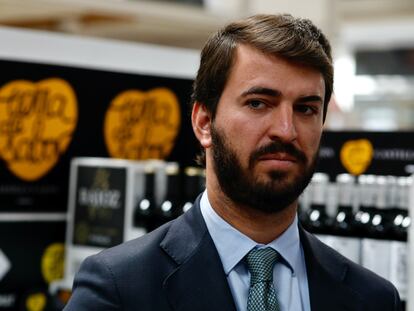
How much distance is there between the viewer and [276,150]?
5.05ft

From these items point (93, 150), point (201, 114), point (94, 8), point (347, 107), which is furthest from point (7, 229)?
point (347, 107)

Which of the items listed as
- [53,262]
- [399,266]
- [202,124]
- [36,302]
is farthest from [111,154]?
[202,124]

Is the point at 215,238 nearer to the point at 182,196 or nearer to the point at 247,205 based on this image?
the point at 247,205

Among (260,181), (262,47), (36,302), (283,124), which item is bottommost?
(36,302)

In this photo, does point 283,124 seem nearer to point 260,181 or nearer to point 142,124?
point 260,181

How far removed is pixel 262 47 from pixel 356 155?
5.67 feet

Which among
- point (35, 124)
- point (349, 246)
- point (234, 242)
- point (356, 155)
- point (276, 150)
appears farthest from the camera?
point (35, 124)

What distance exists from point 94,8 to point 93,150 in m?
0.61

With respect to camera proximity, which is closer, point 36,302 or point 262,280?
point 262,280

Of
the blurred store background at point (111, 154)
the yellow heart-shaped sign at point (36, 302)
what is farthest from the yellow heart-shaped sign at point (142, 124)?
the yellow heart-shaped sign at point (36, 302)

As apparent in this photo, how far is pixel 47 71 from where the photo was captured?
3455 mm

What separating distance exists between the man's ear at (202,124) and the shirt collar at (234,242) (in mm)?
121

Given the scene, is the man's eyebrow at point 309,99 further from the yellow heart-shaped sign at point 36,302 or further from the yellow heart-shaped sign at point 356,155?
the yellow heart-shaped sign at point 36,302

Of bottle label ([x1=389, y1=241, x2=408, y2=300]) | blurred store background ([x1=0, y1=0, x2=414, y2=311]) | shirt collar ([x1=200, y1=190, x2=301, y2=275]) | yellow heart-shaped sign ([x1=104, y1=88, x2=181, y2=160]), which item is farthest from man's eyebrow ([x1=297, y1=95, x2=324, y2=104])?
yellow heart-shaped sign ([x1=104, y1=88, x2=181, y2=160])
